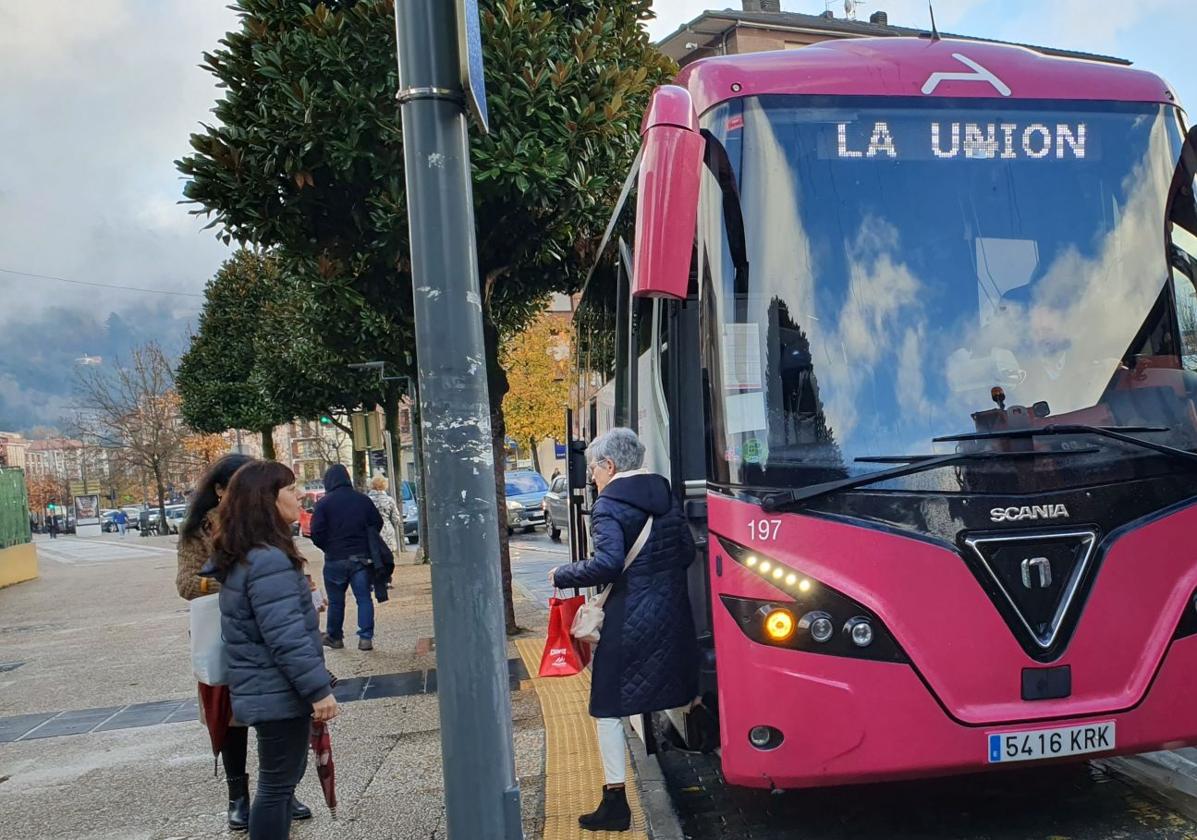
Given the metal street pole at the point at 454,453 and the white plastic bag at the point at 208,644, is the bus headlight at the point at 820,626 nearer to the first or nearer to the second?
the metal street pole at the point at 454,453

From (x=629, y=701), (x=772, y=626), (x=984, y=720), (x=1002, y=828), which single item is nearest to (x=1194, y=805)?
(x=1002, y=828)

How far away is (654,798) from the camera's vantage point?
4836 millimetres

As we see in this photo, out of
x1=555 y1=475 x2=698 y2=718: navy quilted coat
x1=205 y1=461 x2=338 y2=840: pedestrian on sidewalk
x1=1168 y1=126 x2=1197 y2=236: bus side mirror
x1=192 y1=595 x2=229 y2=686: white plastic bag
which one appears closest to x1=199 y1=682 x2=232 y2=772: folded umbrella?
x1=192 y1=595 x2=229 y2=686: white plastic bag

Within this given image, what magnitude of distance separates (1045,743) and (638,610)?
166 cm

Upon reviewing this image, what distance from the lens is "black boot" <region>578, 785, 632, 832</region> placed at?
4379 millimetres

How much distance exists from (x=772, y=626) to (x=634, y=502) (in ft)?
2.90

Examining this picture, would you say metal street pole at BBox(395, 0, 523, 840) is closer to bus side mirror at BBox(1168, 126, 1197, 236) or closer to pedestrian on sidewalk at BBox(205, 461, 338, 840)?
pedestrian on sidewalk at BBox(205, 461, 338, 840)

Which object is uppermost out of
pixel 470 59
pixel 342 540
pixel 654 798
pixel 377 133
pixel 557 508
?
pixel 377 133

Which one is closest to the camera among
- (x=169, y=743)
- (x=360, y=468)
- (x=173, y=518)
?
(x=169, y=743)

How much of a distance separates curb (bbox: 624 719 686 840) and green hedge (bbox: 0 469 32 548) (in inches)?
801

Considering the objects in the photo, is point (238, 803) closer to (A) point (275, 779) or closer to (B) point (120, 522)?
(A) point (275, 779)

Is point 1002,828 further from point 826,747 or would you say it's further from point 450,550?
point 450,550

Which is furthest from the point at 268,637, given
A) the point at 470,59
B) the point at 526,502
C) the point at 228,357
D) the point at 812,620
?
the point at 228,357

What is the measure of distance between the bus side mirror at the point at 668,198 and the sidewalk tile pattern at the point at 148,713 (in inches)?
172
